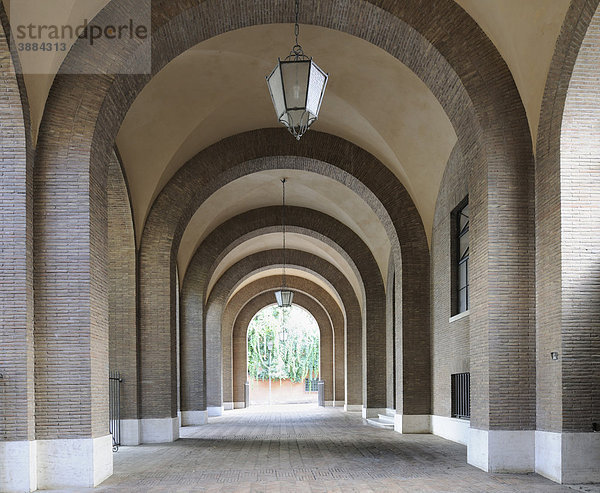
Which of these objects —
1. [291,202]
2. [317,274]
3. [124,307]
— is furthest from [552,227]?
[317,274]

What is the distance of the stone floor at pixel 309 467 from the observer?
29.0 ft

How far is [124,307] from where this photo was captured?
14750 millimetres

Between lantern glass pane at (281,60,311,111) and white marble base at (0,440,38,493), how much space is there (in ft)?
16.9

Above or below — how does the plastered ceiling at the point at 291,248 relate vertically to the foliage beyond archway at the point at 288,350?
above

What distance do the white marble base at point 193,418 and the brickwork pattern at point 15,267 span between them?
40.3ft

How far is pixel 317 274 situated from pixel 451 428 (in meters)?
14.5

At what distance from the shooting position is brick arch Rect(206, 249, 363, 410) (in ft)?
90.5

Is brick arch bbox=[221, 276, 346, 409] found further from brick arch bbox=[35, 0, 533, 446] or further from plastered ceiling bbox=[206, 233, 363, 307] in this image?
brick arch bbox=[35, 0, 533, 446]

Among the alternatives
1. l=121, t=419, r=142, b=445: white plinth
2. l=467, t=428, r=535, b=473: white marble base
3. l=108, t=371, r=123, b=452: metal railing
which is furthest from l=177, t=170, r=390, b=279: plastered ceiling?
l=467, t=428, r=535, b=473: white marble base

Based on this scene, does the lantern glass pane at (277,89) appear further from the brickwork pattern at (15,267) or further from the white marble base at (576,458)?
the white marble base at (576,458)

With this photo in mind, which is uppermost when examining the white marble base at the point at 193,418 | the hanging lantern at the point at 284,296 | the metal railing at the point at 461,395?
the hanging lantern at the point at 284,296

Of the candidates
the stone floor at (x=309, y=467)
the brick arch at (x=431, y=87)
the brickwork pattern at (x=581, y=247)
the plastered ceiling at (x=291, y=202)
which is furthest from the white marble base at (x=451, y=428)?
the plastered ceiling at (x=291, y=202)

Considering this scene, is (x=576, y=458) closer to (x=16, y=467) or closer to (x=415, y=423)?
(x=16, y=467)

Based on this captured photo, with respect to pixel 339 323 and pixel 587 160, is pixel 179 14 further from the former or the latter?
pixel 339 323
